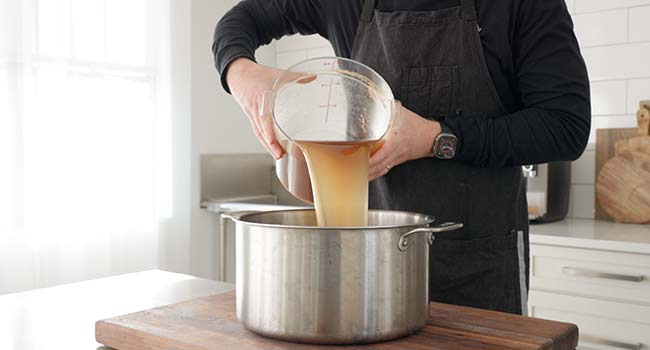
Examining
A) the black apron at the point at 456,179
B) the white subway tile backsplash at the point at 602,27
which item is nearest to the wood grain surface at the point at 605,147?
the white subway tile backsplash at the point at 602,27

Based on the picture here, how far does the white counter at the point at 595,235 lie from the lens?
2.06 metres

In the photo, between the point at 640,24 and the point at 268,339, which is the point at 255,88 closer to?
the point at 268,339

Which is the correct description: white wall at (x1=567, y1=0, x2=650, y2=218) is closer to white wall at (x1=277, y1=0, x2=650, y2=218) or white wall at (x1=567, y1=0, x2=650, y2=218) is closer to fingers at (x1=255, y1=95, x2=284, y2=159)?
white wall at (x1=277, y1=0, x2=650, y2=218)

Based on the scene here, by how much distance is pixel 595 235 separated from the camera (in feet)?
7.24

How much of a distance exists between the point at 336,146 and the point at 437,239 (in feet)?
1.25

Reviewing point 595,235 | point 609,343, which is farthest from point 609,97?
point 609,343

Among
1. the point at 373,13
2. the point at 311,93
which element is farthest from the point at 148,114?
the point at 311,93

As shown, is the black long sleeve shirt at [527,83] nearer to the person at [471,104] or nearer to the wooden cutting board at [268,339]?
the person at [471,104]

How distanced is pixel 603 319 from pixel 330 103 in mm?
1444

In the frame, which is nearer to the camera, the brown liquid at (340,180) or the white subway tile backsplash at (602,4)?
the brown liquid at (340,180)

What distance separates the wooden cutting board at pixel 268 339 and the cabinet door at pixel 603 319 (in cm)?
127

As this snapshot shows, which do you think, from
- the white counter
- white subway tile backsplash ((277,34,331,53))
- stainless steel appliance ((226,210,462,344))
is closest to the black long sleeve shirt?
stainless steel appliance ((226,210,462,344))

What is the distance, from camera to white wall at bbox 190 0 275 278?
3.10 meters

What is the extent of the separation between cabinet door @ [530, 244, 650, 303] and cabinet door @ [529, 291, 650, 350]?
0.02m
